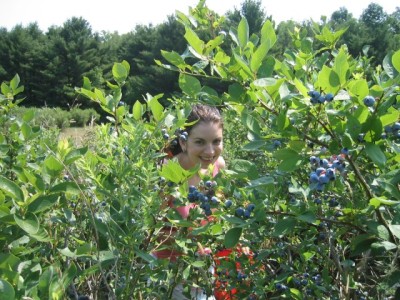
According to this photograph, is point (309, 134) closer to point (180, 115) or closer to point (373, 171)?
point (373, 171)

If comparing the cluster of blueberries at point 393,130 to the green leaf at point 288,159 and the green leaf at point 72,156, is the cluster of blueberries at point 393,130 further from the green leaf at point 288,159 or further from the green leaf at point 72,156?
the green leaf at point 72,156

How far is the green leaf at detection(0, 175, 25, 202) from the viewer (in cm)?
82

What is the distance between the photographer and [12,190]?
0.83 metres

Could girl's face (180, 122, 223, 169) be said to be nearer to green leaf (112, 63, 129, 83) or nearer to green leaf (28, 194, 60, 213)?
green leaf (112, 63, 129, 83)

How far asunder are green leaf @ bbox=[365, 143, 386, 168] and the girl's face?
155 cm

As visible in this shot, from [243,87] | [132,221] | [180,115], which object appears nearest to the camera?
[132,221]

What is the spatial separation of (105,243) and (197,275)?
1.47ft

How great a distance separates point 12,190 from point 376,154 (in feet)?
2.22

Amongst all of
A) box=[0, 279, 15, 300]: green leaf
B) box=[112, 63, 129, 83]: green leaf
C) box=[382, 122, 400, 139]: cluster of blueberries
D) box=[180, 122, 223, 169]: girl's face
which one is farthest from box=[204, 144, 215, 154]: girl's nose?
box=[0, 279, 15, 300]: green leaf

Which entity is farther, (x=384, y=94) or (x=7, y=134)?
(x=7, y=134)

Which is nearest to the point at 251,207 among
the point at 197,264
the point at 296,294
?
the point at 197,264

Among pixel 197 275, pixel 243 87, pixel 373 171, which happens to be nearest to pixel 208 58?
pixel 243 87

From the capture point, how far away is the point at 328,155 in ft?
3.41

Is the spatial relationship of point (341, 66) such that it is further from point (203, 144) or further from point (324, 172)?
point (203, 144)
